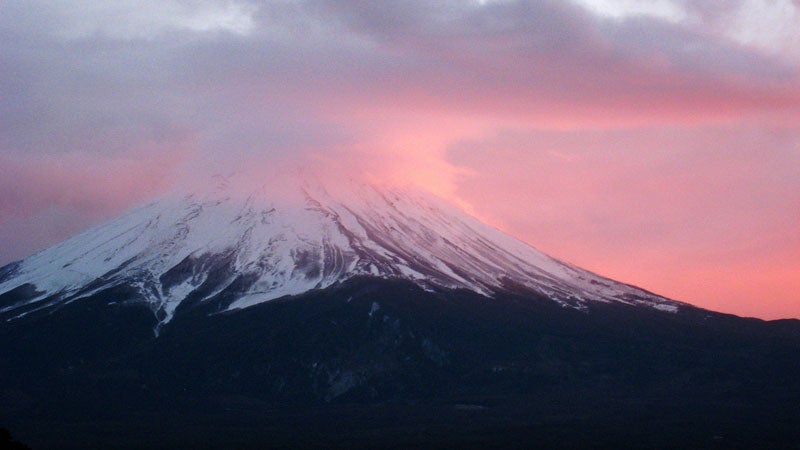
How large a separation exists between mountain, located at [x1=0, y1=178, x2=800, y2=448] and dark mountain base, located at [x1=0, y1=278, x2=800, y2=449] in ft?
0.87

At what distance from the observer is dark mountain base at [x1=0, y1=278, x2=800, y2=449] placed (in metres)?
106

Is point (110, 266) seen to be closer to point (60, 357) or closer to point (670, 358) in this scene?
point (60, 357)

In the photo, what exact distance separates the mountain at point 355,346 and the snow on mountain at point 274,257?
43cm

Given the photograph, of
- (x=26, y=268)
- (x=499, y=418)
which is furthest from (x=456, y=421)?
(x=26, y=268)

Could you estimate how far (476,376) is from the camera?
424 feet

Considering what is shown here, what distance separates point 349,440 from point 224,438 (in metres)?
10.7

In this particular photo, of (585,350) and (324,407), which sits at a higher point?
(585,350)

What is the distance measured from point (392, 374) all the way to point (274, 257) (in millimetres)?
33585

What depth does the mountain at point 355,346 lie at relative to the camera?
4284 inches

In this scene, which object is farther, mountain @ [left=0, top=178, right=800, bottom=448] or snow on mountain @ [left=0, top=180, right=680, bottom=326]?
snow on mountain @ [left=0, top=180, right=680, bottom=326]

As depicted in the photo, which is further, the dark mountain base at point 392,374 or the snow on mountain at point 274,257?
the snow on mountain at point 274,257

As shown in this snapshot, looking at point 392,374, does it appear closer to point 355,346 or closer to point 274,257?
point 355,346

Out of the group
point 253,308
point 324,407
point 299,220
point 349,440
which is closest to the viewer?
point 349,440

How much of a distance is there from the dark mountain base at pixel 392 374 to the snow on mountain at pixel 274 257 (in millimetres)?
4648
